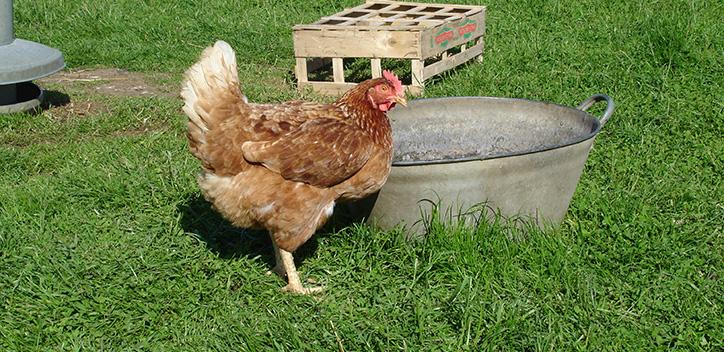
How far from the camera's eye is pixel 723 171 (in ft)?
16.7

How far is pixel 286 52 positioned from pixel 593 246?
185 inches

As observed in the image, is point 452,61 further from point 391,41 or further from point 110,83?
point 110,83

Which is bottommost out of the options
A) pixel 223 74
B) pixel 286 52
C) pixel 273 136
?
pixel 286 52

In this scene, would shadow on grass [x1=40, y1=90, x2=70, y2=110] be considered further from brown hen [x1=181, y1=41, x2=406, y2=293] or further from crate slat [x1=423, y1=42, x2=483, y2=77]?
brown hen [x1=181, y1=41, x2=406, y2=293]

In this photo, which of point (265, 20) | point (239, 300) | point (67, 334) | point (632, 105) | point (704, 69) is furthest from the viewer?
point (265, 20)

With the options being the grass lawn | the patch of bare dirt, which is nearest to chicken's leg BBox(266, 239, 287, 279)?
the grass lawn

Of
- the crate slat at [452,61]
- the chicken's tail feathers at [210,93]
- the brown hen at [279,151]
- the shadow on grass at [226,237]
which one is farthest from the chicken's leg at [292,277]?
the crate slat at [452,61]

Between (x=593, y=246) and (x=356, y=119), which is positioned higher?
(x=356, y=119)

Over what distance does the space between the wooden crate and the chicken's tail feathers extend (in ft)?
10.4

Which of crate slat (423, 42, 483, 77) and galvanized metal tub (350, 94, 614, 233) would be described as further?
crate slat (423, 42, 483, 77)

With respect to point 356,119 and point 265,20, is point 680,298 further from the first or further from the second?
point 265,20

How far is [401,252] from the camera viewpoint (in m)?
4.16

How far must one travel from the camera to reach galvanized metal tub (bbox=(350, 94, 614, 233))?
13.0 feet

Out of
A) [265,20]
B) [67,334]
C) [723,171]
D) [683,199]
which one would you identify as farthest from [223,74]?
[265,20]
